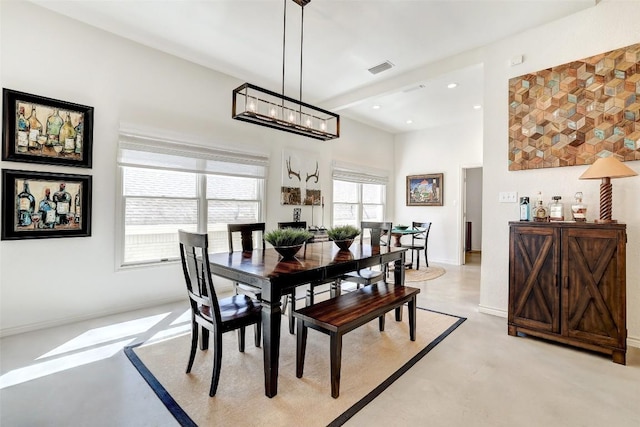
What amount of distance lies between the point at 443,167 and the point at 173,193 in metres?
5.57

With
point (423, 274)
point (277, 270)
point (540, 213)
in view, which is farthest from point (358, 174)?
point (277, 270)

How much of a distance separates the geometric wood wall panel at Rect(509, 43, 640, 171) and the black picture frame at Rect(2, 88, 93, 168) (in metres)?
4.61

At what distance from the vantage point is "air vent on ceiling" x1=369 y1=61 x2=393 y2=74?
156 inches

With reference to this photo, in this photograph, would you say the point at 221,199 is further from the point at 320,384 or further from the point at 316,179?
the point at 320,384

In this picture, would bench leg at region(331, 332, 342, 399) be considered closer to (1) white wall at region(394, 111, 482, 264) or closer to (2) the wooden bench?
(2) the wooden bench

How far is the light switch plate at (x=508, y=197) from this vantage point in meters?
3.23

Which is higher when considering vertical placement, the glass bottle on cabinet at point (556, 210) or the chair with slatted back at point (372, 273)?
the glass bottle on cabinet at point (556, 210)

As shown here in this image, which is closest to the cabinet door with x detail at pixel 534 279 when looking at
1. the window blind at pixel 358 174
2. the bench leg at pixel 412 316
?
the bench leg at pixel 412 316

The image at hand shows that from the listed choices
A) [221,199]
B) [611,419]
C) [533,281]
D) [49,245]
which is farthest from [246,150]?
[611,419]

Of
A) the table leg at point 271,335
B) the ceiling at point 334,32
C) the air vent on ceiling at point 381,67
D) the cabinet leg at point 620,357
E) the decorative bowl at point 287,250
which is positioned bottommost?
the cabinet leg at point 620,357

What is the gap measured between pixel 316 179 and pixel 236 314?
151 inches

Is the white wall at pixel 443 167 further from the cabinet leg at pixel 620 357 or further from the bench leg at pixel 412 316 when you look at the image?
the bench leg at pixel 412 316

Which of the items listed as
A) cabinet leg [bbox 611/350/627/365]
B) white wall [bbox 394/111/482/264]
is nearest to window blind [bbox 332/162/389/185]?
white wall [bbox 394/111/482/264]

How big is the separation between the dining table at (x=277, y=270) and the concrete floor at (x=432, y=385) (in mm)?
641
